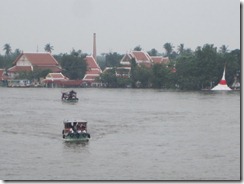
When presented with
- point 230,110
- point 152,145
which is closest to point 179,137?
point 152,145

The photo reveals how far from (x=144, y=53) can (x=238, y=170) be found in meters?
18.0

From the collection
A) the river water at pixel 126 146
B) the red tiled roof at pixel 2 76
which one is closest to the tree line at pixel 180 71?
the red tiled roof at pixel 2 76

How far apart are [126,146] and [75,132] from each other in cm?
A: 60

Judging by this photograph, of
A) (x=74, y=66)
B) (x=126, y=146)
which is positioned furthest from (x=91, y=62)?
(x=126, y=146)

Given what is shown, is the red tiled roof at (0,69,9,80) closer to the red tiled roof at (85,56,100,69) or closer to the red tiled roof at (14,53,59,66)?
the red tiled roof at (14,53,59,66)

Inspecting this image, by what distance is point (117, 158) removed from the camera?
6.11 meters

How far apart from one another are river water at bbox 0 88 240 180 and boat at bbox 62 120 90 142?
0.31 ft

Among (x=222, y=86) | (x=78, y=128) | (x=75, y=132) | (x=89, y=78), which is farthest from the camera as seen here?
(x=89, y=78)

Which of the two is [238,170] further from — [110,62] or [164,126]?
[110,62]

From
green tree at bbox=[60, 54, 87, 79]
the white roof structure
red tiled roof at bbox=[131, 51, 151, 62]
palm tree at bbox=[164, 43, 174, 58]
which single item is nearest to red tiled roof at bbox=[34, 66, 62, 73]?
green tree at bbox=[60, 54, 87, 79]

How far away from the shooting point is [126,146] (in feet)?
22.5

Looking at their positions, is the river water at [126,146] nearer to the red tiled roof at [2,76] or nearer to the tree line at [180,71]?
the tree line at [180,71]

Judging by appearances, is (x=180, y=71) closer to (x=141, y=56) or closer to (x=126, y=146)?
(x=141, y=56)

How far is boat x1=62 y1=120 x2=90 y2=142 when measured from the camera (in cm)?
714
